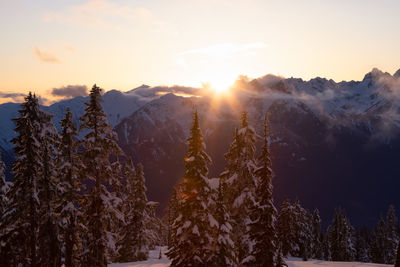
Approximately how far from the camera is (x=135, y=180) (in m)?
57.2

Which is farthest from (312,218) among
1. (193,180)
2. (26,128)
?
(26,128)

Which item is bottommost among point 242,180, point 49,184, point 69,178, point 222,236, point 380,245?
point 380,245

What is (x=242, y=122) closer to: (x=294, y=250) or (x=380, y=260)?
(x=294, y=250)

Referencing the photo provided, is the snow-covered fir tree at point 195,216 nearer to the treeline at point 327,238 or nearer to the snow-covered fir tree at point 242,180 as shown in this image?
the snow-covered fir tree at point 242,180

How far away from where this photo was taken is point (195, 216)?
1115 inches

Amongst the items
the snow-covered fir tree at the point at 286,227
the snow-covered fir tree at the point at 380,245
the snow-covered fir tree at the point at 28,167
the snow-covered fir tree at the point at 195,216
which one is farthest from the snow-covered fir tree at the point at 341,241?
the snow-covered fir tree at the point at 28,167

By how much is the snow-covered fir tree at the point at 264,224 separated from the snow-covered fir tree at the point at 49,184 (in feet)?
54.1

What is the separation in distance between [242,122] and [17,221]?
896 inches

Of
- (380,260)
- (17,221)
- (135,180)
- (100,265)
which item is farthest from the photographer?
(380,260)

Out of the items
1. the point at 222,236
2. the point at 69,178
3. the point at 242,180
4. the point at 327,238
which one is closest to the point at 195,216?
the point at 222,236

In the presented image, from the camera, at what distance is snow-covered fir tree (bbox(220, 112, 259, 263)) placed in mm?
33906

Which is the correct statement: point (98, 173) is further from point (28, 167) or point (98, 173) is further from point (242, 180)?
point (242, 180)

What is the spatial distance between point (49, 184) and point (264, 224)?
18.2m

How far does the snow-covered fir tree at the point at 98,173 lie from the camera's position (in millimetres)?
26328
